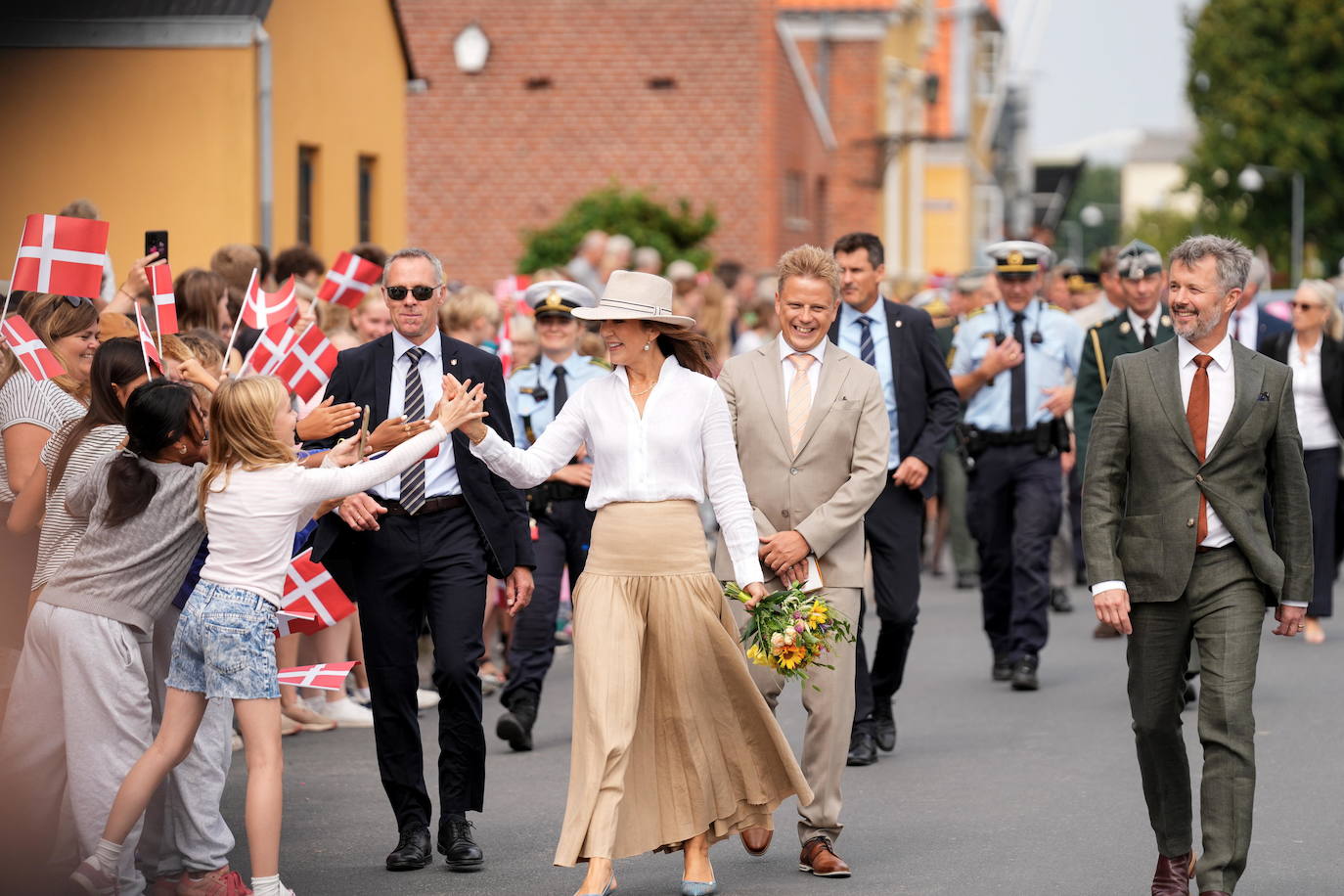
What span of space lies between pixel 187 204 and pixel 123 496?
1171 cm

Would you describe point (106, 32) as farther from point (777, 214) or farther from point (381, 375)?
point (777, 214)

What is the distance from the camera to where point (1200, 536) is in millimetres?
6531

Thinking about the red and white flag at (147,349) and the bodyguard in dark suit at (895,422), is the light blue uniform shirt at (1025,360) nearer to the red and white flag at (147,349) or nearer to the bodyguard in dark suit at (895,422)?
the bodyguard in dark suit at (895,422)

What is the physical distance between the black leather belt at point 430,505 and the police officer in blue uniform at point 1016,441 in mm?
4541

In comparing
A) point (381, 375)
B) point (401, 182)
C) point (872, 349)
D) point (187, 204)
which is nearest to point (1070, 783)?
point (872, 349)

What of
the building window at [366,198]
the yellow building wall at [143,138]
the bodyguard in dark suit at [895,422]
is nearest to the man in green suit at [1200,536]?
the bodyguard in dark suit at [895,422]

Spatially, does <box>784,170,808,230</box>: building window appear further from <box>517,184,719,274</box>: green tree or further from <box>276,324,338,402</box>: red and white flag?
<box>276,324,338,402</box>: red and white flag

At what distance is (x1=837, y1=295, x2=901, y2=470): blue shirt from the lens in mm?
9422

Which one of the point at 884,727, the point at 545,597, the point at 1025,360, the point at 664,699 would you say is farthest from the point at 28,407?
the point at 1025,360

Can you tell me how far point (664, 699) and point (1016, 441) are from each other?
495 cm

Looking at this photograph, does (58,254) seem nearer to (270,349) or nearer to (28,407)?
(28,407)

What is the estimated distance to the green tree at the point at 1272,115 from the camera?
59.2m

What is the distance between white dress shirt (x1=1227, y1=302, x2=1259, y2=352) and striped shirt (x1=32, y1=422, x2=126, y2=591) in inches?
339

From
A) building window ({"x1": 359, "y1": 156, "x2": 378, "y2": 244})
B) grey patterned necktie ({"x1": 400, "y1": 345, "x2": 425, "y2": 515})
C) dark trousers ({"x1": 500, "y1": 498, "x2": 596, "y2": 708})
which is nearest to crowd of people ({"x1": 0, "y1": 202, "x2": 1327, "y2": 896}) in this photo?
grey patterned necktie ({"x1": 400, "y1": 345, "x2": 425, "y2": 515})
